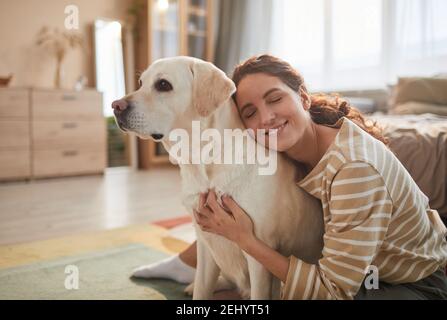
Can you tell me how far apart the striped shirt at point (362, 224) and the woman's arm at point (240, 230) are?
37mm

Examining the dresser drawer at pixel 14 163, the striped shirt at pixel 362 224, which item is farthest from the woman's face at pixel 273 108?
the dresser drawer at pixel 14 163

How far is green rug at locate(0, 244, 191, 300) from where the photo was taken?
1343 millimetres

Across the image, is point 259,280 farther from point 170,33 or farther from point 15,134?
point 170,33

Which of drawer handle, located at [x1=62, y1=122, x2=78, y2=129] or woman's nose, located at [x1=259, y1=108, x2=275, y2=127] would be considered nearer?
woman's nose, located at [x1=259, y1=108, x2=275, y2=127]

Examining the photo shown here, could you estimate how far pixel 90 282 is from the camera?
57.1 inches

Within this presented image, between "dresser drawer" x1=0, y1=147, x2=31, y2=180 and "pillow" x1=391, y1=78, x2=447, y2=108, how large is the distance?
11.6 feet

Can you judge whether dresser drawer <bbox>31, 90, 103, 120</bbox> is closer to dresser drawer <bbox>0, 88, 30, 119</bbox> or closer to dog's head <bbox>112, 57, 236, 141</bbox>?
dresser drawer <bbox>0, 88, 30, 119</bbox>

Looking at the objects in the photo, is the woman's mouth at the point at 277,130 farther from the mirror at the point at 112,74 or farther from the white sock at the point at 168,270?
the mirror at the point at 112,74

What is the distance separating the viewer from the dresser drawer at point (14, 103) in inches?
152

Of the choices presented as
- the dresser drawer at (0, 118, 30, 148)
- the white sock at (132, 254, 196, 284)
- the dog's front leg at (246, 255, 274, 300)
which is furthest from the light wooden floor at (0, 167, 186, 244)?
the dog's front leg at (246, 255, 274, 300)

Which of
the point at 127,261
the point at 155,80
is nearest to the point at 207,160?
the point at 155,80

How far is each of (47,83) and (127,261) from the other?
360 centimetres
